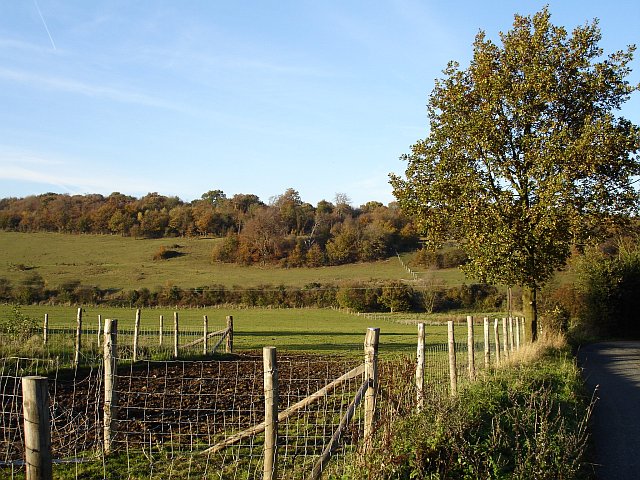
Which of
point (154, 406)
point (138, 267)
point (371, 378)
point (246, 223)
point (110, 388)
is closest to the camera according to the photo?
point (371, 378)

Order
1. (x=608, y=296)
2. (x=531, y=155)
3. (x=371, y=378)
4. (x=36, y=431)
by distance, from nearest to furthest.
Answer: (x=36, y=431) < (x=371, y=378) < (x=531, y=155) < (x=608, y=296)

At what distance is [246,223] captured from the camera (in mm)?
104500

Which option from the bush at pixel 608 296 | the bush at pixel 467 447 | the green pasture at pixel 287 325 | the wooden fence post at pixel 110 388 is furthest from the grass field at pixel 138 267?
the bush at pixel 467 447

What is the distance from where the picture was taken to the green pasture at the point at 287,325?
34.2 metres

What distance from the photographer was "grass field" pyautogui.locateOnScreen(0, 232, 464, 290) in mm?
78875

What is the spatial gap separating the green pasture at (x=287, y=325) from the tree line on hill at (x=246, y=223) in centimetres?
2297

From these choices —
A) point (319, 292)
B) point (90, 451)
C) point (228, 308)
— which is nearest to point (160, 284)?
point (228, 308)

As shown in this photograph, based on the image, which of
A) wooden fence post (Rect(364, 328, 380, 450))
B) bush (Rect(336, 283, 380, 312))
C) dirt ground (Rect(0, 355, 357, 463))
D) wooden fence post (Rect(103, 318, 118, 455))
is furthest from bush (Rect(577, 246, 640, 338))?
bush (Rect(336, 283, 380, 312))

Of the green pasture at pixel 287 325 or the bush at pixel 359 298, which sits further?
the bush at pixel 359 298

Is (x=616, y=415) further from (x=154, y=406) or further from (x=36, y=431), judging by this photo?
(x=36, y=431)

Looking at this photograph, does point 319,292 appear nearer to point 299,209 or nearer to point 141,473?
point 299,209

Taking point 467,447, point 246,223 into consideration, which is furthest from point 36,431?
point 246,223

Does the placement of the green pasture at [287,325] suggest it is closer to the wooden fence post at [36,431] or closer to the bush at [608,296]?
the bush at [608,296]

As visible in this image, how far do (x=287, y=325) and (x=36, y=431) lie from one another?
163 ft
